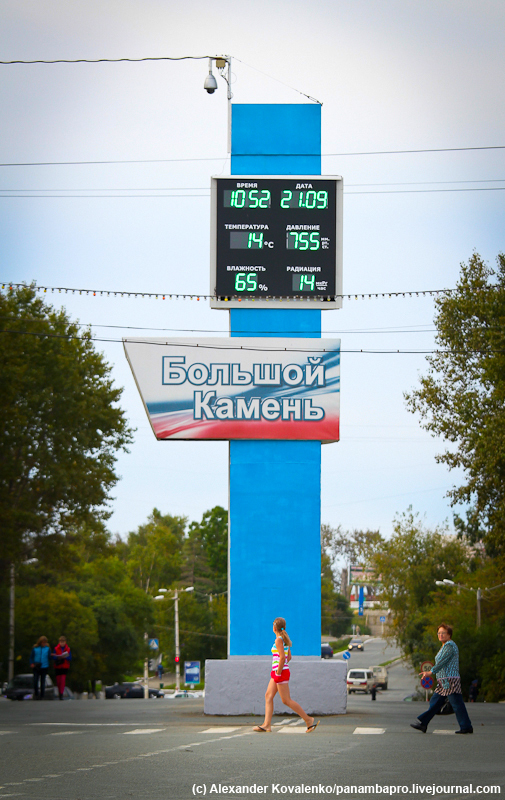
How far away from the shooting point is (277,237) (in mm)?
19906

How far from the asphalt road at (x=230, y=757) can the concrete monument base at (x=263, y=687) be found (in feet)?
2.95

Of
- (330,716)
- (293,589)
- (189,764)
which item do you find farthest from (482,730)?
(189,764)

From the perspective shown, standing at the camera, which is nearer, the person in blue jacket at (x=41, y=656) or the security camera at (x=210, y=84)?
the security camera at (x=210, y=84)

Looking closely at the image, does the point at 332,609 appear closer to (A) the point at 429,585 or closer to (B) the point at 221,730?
(A) the point at 429,585

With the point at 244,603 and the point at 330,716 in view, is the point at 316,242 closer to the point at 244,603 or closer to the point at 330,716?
the point at 244,603

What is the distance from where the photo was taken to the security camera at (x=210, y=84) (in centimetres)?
2023

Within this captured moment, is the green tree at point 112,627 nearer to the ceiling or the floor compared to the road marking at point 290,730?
nearer to the floor

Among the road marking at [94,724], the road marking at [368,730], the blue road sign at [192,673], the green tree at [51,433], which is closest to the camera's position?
the road marking at [368,730]

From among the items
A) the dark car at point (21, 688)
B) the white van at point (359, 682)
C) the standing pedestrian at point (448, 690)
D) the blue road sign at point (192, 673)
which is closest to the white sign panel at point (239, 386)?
the standing pedestrian at point (448, 690)

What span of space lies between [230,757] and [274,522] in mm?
9083

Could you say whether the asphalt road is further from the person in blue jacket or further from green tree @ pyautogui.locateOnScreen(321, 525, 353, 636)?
green tree @ pyautogui.locateOnScreen(321, 525, 353, 636)

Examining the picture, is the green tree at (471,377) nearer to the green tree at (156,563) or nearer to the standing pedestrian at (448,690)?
the standing pedestrian at (448,690)

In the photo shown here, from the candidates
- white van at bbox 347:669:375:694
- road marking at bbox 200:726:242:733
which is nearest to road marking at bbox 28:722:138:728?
road marking at bbox 200:726:242:733

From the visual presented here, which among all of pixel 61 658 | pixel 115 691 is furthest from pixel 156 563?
pixel 61 658
